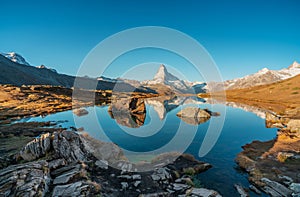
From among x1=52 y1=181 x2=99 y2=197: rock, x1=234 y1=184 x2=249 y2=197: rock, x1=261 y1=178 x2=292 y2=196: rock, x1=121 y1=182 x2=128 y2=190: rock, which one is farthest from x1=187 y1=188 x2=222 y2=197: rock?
x1=52 y1=181 x2=99 y2=197: rock

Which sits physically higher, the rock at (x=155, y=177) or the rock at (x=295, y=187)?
the rock at (x=295, y=187)

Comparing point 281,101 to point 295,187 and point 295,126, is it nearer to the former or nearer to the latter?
point 295,126

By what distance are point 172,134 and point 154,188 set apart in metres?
24.4

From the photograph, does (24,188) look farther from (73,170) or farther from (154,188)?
(154,188)

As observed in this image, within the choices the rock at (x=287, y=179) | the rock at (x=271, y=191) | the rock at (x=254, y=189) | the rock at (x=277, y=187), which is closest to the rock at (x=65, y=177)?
the rock at (x=254, y=189)

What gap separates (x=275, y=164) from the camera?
22.0 m

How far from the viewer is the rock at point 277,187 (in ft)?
50.7

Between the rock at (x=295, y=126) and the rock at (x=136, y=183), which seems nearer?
the rock at (x=136, y=183)

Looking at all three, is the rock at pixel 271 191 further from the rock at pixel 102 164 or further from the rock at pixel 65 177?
the rock at pixel 65 177

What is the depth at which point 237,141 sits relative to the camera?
1348 inches

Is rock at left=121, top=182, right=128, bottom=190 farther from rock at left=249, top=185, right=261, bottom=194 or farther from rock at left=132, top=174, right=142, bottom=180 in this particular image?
rock at left=249, top=185, right=261, bottom=194

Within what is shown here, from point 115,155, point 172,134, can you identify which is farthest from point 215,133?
point 115,155

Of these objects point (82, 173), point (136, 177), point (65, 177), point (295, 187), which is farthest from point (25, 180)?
point (295, 187)

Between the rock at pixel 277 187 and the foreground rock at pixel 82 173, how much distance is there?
6472mm
